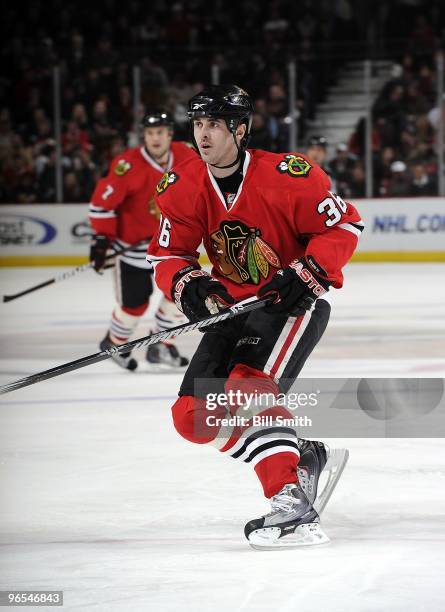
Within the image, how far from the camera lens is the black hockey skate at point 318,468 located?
3145mm

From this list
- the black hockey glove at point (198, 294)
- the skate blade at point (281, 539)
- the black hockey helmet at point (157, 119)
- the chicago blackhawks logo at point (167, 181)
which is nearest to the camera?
the skate blade at point (281, 539)

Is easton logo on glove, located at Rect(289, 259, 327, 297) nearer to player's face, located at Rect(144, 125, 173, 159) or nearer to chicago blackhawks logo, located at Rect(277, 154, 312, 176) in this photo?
chicago blackhawks logo, located at Rect(277, 154, 312, 176)

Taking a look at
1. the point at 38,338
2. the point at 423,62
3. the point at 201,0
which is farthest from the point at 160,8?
the point at 38,338

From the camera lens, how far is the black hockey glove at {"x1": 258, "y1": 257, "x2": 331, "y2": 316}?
301 centimetres

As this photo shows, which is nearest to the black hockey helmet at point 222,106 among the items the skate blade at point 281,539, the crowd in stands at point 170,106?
the skate blade at point 281,539

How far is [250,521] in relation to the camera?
301 centimetres

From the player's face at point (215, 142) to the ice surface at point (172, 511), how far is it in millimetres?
908

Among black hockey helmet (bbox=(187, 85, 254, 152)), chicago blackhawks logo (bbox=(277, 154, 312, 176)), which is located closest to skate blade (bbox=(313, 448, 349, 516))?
chicago blackhawks logo (bbox=(277, 154, 312, 176))

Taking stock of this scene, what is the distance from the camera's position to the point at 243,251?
3.16 metres

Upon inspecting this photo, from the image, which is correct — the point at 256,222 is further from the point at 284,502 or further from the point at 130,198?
the point at 130,198

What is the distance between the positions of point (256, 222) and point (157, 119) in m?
2.83

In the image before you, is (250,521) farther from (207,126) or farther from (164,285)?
(207,126)

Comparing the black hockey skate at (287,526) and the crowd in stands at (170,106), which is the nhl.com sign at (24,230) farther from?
the black hockey skate at (287,526)

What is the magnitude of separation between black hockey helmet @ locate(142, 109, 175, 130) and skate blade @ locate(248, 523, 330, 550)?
10.6 feet
